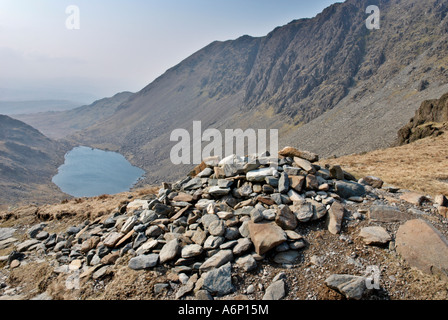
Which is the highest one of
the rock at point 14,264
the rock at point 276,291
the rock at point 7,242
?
the rock at point 276,291

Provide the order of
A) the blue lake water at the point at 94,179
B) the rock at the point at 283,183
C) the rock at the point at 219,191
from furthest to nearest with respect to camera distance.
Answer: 1. the blue lake water at the point at 94,179
2. the rock at the point at 219,191
3. the rock at the point at 283,183

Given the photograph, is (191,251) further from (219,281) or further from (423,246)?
(423,246)

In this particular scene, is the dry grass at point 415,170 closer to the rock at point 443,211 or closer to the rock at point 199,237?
the rock at point 443,211

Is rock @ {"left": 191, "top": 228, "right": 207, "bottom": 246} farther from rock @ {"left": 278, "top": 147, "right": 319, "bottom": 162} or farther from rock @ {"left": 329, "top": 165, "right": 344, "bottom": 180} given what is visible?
rock @ {"left": 329, "top": 165, "right": 344, "bottom": 180}

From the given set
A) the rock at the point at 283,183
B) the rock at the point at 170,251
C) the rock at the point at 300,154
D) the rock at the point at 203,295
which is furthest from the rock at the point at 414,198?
the rock at the point at 170,251

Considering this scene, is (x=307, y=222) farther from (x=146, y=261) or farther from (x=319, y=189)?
(x=146, y=261)
